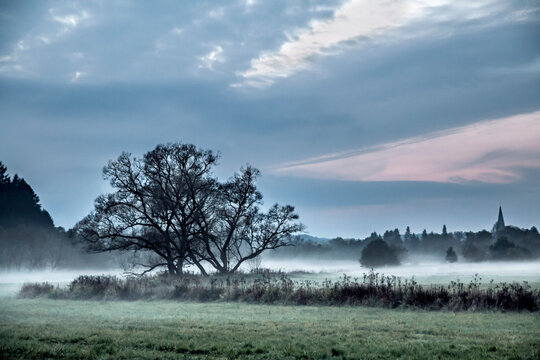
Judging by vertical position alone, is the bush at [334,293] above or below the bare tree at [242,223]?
below

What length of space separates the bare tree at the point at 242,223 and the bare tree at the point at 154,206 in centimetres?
223

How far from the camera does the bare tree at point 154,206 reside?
38156 millimetres

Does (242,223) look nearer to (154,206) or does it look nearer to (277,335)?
(154,206)

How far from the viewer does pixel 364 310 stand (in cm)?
1773

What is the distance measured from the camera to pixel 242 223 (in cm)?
4441

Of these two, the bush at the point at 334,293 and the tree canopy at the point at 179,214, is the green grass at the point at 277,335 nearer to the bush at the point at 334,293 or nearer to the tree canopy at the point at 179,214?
the bush at the point at 334,293

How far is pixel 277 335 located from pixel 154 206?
29421 millimetres

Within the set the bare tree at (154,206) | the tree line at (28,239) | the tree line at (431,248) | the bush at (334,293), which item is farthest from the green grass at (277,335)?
the tree line at (28,239)

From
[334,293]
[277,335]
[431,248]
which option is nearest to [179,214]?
[334,293]

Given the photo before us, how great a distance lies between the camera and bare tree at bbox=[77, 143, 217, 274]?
38156mm

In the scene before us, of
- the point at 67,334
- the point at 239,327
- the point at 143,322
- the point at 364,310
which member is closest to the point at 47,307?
the point at 143,322

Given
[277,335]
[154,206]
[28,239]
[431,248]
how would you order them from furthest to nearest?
1. [431,248]
2. [28,239]
3. [154,206]
4. [277,335]

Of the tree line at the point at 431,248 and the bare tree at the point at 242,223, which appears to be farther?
the tree line at the point at 431,248

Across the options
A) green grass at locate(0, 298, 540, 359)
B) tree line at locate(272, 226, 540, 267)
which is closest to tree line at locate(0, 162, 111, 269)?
tree line at locate(272, 226, 540, 267)
